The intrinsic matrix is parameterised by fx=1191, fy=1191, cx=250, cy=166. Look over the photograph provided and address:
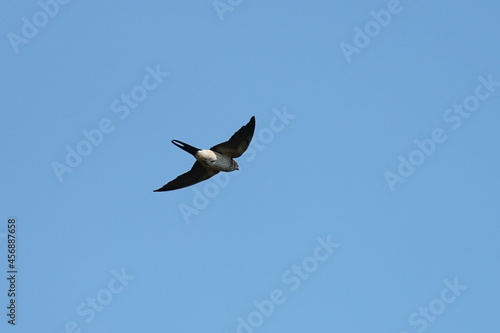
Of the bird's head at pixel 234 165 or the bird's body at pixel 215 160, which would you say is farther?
the bird's head at pixel 234 165

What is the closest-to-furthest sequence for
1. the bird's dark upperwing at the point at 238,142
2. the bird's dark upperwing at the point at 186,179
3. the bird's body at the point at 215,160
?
the bird's body at the point at 215,160 → the bird's dark upperwing at the point at 238,142 → the bird's dark upperwing at the point at 186,179

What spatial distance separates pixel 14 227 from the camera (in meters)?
37.9

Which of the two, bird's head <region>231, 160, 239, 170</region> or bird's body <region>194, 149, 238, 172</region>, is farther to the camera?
bird's head <region>231, 160, 239, 170</region>

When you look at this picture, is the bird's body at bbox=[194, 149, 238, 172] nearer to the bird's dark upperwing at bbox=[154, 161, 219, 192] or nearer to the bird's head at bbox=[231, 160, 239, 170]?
the bird's head at bbox=[231, 160, 239, 170]

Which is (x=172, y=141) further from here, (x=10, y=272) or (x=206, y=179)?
(x=10, y=272)

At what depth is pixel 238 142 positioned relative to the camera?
3712 cm

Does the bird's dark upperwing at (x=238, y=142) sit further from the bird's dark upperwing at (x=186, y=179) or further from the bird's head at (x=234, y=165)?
the bird's dark upperwing at (x=186, y=179)

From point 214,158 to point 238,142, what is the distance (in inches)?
36.5

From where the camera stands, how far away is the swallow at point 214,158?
121 ft

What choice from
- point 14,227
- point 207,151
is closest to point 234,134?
point 207,151

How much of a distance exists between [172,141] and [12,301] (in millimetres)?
7139

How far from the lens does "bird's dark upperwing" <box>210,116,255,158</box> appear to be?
37.0m

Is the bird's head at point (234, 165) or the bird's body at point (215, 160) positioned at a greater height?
the bird's body at point (215, 160)

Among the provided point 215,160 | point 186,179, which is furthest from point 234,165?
point 186,179
